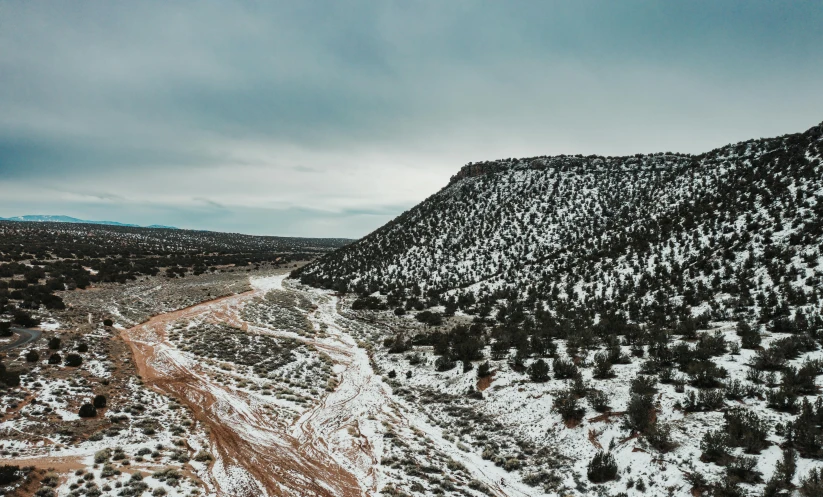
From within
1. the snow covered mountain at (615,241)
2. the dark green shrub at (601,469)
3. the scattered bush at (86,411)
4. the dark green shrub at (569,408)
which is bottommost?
the scattered bush at (86,411)

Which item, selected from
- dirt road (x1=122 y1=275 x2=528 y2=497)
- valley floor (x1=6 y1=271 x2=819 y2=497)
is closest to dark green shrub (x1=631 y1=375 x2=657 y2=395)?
valley floor (x1=6 y1=271 x2=819 y2=497)

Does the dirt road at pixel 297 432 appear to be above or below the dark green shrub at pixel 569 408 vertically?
below

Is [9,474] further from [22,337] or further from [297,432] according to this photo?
[22,337]

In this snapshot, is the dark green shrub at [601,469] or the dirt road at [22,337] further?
the dirt road at [22,337]

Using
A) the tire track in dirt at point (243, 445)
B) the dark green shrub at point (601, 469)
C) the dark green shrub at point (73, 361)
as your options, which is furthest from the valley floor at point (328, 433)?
the dark green shrub at point (73, 361)

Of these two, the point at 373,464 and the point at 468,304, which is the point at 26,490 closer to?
the point at 373,464

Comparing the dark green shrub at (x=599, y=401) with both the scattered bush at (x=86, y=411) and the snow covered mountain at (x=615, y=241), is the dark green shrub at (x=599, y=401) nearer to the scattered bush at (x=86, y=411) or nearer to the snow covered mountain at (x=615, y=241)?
the snow covered mountain at (x=615, y=241)

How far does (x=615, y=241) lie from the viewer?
34.6 m

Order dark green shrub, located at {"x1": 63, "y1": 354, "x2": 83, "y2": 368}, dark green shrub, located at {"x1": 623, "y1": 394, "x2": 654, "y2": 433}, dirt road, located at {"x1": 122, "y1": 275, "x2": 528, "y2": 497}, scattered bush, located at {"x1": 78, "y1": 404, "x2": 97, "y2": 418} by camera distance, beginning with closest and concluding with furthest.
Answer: dirt road, located at {"x1": 122, "y1": 275, "x2": 528, "y2": 497}
dark green shrub, located at {"x1": 623, "y1": 394, "x2": 654, "y2": 433}
scattered bush, located at {"x1": 78, "y1": 404, "x2": 97, "y2": 418}
dark green shrub, located at {"x1": 63, "y1": 354, "x2": 83, "y2": 368}

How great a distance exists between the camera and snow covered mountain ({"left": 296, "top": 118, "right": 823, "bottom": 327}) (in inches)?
771

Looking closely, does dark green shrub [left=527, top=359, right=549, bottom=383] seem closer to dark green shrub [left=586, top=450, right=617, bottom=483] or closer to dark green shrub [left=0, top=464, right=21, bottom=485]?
dark green shrub [left=586, top=450, right=617, bottom=483]

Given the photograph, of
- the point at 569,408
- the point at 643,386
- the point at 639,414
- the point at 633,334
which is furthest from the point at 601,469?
the point at 633,334

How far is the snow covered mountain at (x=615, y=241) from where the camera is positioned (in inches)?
771

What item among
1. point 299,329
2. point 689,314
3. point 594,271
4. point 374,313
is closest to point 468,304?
point 374,313
